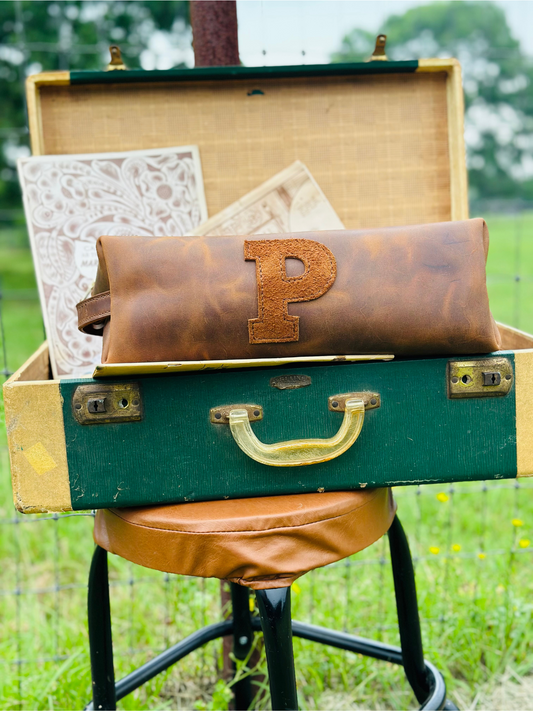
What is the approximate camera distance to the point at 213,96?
133cm

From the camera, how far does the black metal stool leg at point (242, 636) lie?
4.22 ft

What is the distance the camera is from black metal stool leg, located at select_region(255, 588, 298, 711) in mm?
809

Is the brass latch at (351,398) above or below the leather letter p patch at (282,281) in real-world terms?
below

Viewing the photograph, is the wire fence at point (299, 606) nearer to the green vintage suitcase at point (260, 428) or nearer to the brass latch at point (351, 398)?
the green vintage suitcase at point (260, 428)

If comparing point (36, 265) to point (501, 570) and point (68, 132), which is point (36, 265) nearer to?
point (68, 132)

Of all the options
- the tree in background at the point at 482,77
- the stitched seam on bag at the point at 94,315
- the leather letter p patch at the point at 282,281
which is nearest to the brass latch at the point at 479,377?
the leather letter p patch at the point at 282,281

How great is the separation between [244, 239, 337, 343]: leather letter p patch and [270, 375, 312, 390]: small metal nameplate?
0.19ft

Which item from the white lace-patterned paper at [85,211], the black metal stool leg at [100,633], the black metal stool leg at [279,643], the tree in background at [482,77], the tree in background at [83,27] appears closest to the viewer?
the black metal stool leg at [279,643]

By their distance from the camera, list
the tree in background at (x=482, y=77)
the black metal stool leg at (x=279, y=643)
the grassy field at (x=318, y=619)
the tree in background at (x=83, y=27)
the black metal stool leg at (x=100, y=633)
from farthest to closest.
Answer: the tree in background at (x=482, y=77) → the tree in background at (x=83, y=27) → the grassy field at (x=318, y=619) → the black metal stool leg at (x=100, y=633) → the black metal stool leg at (x=279, y=643)

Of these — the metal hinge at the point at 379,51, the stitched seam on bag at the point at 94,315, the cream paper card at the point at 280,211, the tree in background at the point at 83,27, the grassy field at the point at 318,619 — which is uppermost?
the tree in background at the point at 83,27

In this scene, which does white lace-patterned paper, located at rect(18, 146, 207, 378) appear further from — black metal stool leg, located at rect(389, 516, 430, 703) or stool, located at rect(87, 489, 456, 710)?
black metal stool leg, located at rect(389, 516, 430, 703)

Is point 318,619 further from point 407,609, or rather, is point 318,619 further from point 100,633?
point 100,633

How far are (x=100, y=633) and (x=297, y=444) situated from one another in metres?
0.51

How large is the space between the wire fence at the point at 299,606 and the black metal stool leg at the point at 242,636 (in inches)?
6.3
